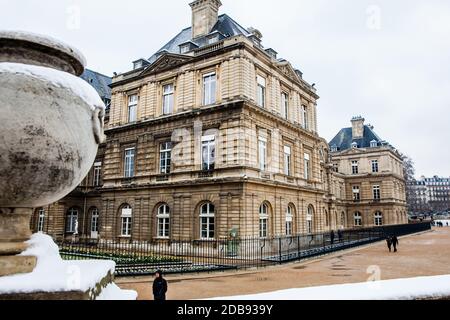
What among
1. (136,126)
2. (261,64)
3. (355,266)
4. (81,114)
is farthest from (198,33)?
(81,114)

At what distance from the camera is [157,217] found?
77.3ft

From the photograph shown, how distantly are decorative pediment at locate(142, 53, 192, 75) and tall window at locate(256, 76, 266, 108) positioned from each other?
4.95 meters

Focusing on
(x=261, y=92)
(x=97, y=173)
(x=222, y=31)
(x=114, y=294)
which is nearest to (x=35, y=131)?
(x=114, y=294)

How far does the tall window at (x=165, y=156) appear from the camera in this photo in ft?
78.0

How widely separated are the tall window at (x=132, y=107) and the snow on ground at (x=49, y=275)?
2417cm

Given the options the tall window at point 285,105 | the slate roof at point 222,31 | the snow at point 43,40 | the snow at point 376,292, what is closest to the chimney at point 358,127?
the tall window at point 285,105

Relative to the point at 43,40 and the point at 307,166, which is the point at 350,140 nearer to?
the point at 307,166

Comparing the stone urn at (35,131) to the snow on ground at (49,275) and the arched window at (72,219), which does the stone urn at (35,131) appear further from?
the arched window at (72,219)

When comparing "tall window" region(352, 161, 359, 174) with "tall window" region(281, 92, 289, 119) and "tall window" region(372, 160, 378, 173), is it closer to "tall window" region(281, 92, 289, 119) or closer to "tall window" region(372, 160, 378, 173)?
"tall window" region(372, 160, 378, 173)

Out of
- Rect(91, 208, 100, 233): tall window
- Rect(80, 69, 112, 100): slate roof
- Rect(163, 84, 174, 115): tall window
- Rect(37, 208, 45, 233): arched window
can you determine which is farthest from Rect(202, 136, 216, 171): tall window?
Rect(80, 69, 112, 100): slate roof

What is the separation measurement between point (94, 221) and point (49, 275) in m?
28.6

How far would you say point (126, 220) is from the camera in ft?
83.3

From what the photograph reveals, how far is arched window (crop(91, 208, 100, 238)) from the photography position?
29303mm
